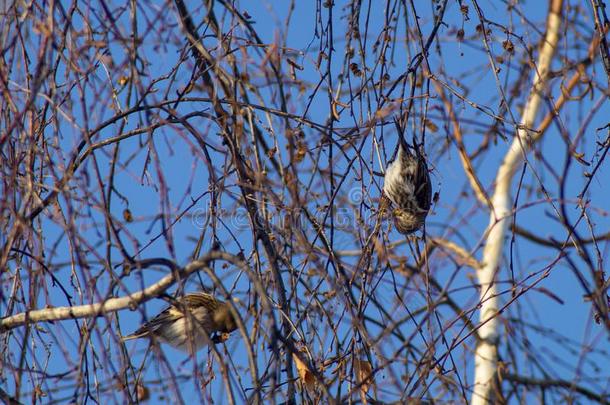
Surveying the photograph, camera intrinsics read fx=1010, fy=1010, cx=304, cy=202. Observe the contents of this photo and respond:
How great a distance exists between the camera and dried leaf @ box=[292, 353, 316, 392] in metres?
3.12

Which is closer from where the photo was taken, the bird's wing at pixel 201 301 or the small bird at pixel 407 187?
the bird's wing at pixel 201 301

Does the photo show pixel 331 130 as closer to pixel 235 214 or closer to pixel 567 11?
pixel 235 214

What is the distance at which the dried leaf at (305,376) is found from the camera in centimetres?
312

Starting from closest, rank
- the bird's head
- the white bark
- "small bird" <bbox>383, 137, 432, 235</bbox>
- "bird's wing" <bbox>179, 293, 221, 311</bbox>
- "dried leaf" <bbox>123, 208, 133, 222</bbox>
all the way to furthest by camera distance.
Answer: "dried leaf" <bbox>123, 208, 133, 222</bbox> → the bird's head → "bird's wing" <bbox>179, 293, 221, 311</bbox> → "small bird" <bbox>383, 137, 432, 235</bbox> → the white bark

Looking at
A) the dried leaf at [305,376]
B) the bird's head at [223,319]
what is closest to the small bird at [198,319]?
the bird's head at [223,319]

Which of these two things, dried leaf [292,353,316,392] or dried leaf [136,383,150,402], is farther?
dried leaf [136,383,150,402]

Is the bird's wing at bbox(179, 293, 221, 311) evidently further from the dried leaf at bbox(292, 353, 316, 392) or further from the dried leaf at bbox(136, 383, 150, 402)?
the dried leaf at bbox(292, 353, 316, 392)

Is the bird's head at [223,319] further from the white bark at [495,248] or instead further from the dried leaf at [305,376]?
the white bark at [495,248]

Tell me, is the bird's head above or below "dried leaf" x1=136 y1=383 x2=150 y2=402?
above

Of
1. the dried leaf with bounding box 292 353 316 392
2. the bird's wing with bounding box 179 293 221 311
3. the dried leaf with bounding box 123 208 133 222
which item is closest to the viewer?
the dried leaf with bounding box 292 353 316 392

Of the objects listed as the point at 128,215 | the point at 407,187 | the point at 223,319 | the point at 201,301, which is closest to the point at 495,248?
the point at 407,187

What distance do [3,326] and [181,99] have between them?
3.14ft

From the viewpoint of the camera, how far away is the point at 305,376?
10.4 ft

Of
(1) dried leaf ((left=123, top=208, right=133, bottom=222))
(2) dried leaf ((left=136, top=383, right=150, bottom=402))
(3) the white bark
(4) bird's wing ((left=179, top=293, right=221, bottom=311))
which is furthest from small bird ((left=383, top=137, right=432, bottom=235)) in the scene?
(2) dried leaf ((left=136, top=383, right=150, bottom=402))
